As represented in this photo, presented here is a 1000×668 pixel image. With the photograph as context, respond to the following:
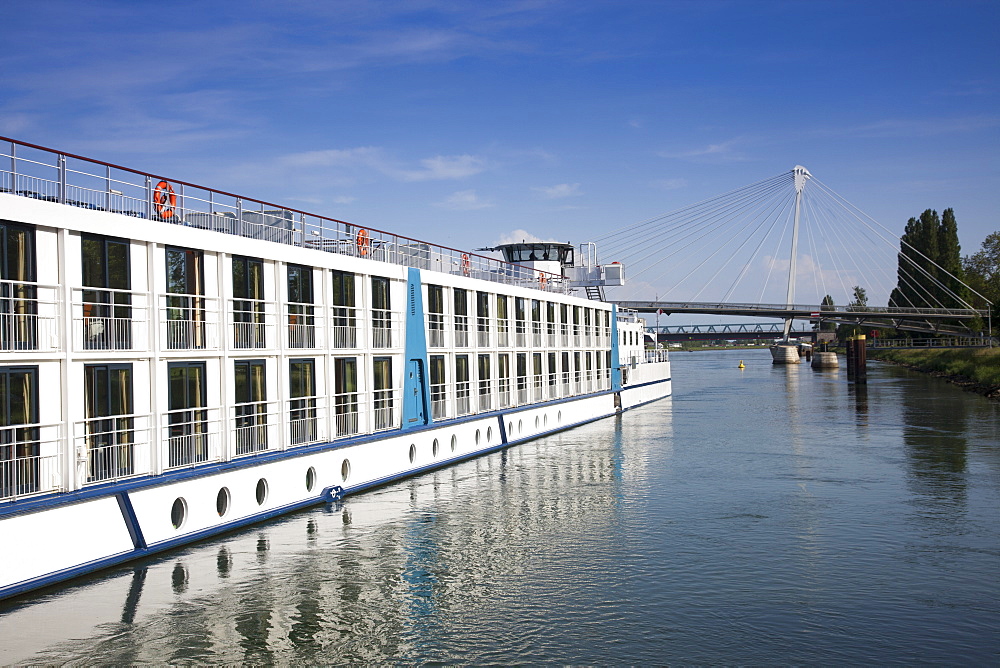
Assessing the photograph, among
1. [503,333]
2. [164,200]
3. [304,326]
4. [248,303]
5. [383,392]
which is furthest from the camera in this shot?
[503,333]

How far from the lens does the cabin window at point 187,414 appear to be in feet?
62.2

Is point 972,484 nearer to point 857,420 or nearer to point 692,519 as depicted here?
point 692,519

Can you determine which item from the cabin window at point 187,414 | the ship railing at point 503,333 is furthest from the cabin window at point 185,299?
the ship railing at point 503,333

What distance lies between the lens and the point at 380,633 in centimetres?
1410

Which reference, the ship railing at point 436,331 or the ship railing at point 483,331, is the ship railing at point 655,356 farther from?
the ship railing at point 436,331

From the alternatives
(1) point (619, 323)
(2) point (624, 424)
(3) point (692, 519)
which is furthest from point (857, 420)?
(3) point (692, 519)

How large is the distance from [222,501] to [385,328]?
977cm

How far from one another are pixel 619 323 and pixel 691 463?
27.6 meters

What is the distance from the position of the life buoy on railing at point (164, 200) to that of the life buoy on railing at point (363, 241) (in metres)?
8.55

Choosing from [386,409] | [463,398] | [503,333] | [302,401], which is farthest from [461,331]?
[302,401]

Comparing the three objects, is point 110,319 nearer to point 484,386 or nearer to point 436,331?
point 436,331

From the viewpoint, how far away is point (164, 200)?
66.1 ft

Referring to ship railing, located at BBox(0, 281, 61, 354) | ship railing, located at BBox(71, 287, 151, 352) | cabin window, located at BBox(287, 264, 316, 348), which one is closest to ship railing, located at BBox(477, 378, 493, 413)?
cabin window, located at BBox(287, 264, 316, 348)

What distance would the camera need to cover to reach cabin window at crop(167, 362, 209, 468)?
62.2 ft
